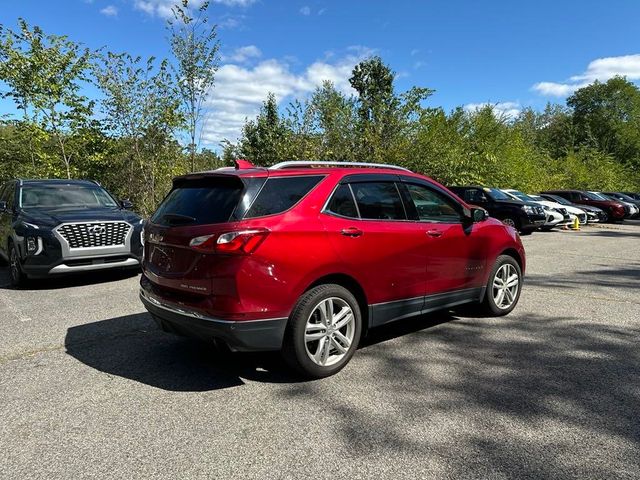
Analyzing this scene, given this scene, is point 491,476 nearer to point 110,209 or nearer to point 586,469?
point 586,469

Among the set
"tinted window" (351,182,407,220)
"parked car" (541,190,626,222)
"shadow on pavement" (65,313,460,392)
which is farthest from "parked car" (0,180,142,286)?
"parked car" (541,190,626,222)

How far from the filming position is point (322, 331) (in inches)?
151

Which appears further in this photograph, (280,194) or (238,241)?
(280,194)

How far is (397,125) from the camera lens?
20.6 meters

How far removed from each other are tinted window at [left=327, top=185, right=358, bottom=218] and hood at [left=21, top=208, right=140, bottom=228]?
5060 millimetres

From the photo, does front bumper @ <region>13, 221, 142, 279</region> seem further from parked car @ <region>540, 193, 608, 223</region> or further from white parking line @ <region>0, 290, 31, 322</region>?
parked car @ <region>540, 193, 608, 223</region>

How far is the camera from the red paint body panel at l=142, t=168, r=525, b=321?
3.45m

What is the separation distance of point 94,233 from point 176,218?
4.32m

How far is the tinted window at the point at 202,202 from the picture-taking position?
3.64m

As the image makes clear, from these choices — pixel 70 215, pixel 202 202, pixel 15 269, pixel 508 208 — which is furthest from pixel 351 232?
pixel 508 208

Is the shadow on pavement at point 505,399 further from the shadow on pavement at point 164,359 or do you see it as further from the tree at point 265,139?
the tree at point 265,139

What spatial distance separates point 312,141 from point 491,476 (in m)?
17.8

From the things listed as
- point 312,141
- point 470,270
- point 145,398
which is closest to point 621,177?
point 312,141

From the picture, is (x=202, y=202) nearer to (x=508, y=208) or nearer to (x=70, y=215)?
(x=70, y=215)
